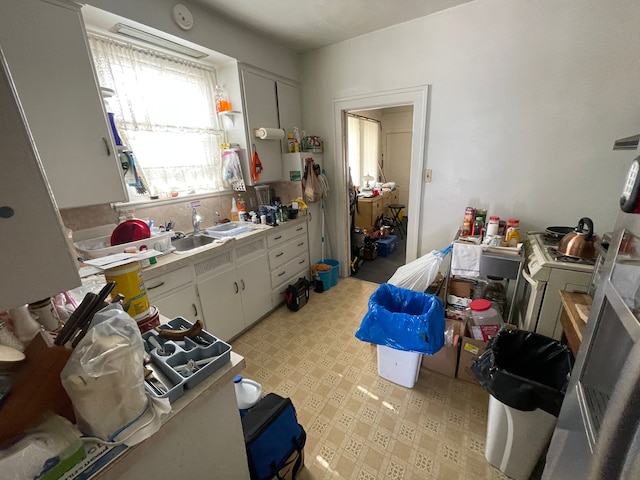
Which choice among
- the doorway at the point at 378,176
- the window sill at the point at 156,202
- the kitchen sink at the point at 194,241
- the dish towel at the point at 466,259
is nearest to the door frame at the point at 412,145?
the doorway at the point at 378,176

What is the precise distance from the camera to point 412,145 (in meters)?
2.43

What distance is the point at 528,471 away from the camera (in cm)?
115

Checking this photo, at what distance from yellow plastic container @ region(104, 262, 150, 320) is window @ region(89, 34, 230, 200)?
1298 mm

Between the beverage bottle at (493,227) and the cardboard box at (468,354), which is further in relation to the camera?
the beverage bottle at (493,227)

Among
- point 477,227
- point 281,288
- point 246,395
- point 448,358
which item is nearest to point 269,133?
point 281,288

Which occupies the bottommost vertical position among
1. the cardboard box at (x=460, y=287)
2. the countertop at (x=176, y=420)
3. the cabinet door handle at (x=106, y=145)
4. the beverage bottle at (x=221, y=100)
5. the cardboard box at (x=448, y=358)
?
the cardboard box at (x=448, y=358)

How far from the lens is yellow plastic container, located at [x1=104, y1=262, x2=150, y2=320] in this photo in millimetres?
880

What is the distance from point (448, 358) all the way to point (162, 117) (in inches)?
113

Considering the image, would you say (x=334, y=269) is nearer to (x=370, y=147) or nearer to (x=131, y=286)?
(x=131, y=286)

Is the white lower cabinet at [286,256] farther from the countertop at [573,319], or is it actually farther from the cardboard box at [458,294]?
the countertop at [573,319]

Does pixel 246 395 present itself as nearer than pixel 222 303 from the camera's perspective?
Yes

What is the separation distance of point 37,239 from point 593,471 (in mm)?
1261

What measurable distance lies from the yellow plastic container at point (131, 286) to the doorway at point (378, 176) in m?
2.49

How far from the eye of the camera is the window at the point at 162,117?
182cm
